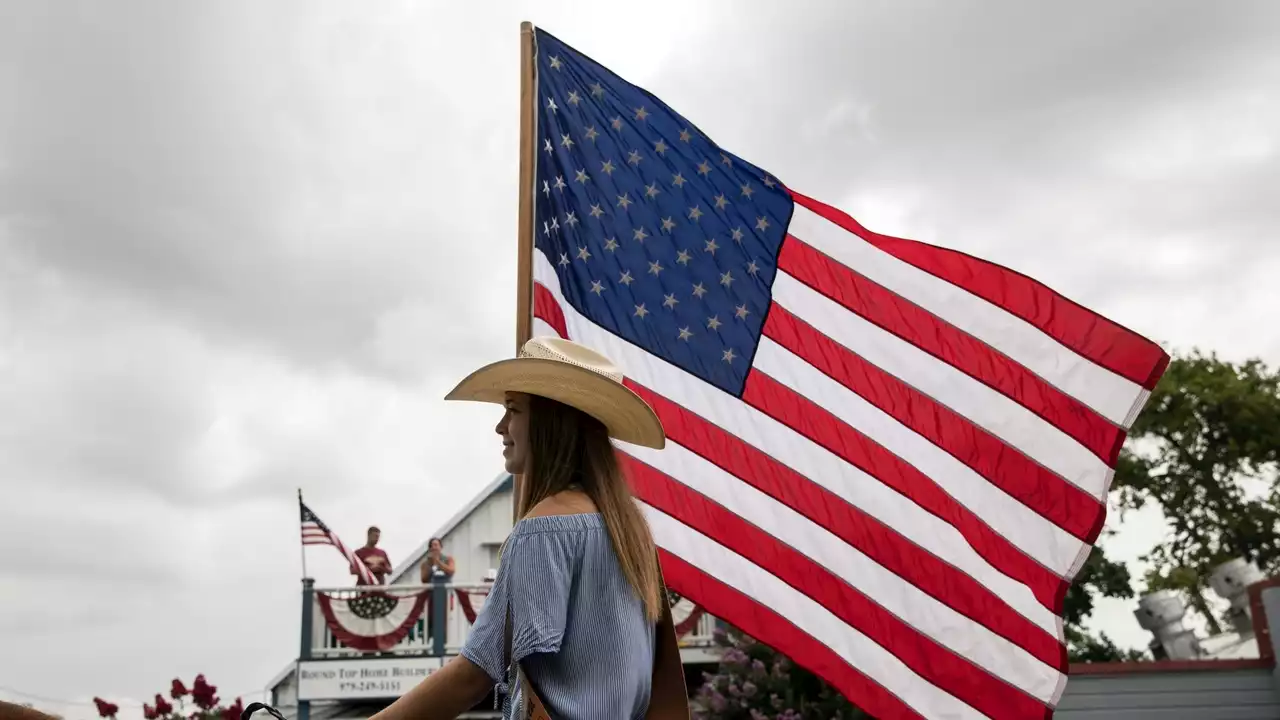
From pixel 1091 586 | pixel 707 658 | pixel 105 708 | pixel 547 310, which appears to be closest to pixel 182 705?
pixel 105 708

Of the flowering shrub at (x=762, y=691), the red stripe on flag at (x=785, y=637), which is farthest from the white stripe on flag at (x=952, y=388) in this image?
the flowering shrub at (x=762, y=691)

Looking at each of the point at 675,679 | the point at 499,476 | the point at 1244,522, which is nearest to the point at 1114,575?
the point at 1244,522

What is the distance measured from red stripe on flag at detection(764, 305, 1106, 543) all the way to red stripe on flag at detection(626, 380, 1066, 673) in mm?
274

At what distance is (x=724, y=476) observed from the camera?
5.81 meters

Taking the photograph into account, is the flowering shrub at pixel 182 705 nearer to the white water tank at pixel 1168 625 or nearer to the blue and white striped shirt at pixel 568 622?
the blue and white striped shirt at pixel 568 622

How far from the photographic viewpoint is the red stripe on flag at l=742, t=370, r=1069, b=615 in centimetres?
564

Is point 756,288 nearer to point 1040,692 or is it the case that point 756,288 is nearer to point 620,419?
point 1040,692

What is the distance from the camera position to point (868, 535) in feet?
18.7

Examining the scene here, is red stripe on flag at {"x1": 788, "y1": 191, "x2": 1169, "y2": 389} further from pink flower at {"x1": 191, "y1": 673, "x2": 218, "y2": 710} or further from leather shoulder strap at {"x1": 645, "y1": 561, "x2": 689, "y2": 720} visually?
pink flower at {"x1": 191, "y1": 673, "x2": 218, "y2": 710}

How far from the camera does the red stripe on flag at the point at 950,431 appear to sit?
223 inches

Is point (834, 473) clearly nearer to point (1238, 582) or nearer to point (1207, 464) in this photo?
point (1238, 582)

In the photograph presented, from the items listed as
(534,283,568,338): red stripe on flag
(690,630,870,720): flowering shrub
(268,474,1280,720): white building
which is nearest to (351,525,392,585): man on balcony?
(268,474,1280,720): white building

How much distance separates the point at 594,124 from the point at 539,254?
80cm

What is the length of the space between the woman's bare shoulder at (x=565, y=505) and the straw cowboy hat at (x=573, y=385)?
8.3 inches
